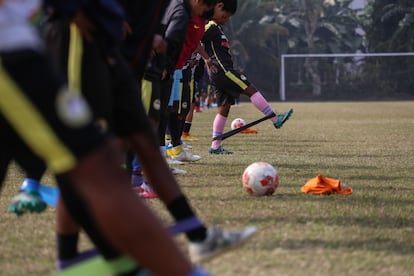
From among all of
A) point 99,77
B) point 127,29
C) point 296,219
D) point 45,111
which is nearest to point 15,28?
point 45,111

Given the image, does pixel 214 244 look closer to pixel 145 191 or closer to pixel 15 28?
pixel 15 28

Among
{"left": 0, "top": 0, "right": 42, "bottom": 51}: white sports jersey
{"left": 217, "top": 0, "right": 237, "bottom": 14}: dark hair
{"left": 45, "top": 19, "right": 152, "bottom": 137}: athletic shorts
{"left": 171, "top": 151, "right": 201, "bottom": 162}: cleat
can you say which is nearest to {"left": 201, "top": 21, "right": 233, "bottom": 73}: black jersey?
{"left": 171, "top": 151, "right": 201, "bottom": 162}: cleat

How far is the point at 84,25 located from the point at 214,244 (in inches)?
43.4

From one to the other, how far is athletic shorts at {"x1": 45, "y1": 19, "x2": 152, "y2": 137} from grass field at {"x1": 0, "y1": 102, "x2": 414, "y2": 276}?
34.8 inches

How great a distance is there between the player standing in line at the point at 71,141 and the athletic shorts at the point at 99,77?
753 mm

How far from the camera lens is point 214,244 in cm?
308

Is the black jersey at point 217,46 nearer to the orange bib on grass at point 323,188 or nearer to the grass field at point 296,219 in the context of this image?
the grass field at point 296,219

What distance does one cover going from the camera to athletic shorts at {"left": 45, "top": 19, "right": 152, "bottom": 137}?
3.01 metres

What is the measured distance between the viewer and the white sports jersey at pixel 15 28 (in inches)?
85.9

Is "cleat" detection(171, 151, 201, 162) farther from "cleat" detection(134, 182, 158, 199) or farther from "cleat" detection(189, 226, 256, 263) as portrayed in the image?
"cleat" detection(189, 226, 256, 263)

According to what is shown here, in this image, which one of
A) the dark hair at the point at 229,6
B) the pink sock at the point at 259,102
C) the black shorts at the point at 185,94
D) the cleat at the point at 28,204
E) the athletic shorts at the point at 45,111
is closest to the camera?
the athletic shorts at the point at 45,111

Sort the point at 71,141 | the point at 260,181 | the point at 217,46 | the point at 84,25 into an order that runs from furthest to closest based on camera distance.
Result: the point at 217,46 < the point at 260,181 < the point at 84,25 < the point at 71,141

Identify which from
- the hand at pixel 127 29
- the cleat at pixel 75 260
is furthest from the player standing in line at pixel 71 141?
the hand at pixel 127 29

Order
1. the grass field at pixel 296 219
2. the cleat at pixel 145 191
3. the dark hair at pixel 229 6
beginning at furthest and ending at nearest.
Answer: the dark hair at pixel 229 6 → the cleat at pixel 145 191 → the grass field at pixel 296 219
